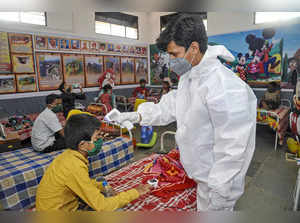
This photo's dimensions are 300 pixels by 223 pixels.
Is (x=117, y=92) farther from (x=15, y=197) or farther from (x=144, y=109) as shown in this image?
(x=144, y=109)

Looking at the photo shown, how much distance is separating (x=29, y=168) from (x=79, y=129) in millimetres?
1036

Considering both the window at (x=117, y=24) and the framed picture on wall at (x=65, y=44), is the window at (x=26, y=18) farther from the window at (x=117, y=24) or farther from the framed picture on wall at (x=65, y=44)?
the window at (x=117, y=24)

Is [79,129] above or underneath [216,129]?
underneath

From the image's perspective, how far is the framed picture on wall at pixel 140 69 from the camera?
25.0ft

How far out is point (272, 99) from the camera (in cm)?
487

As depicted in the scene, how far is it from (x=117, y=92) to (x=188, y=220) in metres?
6.97

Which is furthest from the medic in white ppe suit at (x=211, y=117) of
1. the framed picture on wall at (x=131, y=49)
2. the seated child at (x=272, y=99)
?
the framed picture on wall at (x=131, y=49)

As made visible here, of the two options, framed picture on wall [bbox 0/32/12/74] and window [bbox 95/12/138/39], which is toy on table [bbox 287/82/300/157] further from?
framed picture on wall [bbox 0/32/12/74]

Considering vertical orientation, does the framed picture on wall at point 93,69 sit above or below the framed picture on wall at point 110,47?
below

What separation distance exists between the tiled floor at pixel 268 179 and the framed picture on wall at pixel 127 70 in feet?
11.7

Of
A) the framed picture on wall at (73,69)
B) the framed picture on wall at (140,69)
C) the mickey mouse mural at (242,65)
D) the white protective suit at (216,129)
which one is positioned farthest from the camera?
the framed picture on wall at (140,69)

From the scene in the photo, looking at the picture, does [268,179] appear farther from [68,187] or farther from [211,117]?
[68,187]

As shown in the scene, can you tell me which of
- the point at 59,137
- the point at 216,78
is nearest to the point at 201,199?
the point at 216,78

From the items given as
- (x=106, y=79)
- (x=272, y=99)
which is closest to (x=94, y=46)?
(x=106, y=79)
